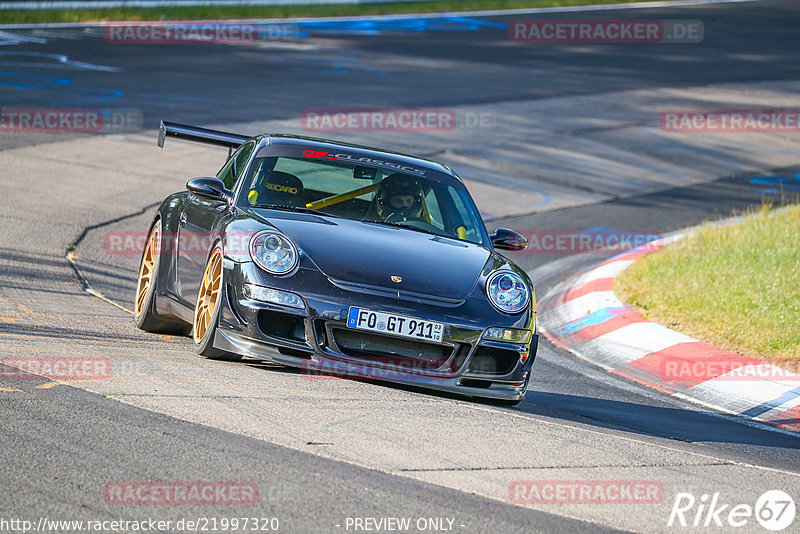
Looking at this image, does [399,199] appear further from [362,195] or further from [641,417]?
[641,417]

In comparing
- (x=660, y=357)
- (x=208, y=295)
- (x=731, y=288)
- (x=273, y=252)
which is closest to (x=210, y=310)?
(x=208, y=295)

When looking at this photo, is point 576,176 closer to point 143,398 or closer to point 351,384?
point 351,384

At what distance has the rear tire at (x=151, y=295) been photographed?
23.3 feet

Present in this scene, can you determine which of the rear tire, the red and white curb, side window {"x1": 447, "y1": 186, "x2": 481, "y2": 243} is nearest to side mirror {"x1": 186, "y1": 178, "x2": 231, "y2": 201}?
the rear tire

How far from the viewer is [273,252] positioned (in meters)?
5.84

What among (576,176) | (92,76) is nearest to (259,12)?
(92,76)

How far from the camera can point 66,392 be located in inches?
194

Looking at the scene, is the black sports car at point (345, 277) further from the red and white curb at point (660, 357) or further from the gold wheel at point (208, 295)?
the red and white curb at point (660, 357)

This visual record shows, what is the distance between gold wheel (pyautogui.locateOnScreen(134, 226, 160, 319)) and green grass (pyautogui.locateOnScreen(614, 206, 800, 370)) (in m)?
4.16

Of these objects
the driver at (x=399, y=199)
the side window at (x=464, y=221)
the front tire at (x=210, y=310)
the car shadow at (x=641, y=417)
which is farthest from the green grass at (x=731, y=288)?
the front tire at (x=210, y=310)

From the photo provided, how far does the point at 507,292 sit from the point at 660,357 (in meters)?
2.54

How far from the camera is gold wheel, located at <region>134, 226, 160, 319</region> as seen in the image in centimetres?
730

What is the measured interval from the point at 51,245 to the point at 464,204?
4352 millimetres

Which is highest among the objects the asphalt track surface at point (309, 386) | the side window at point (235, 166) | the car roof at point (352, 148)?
the car roof at point (352, 148)
